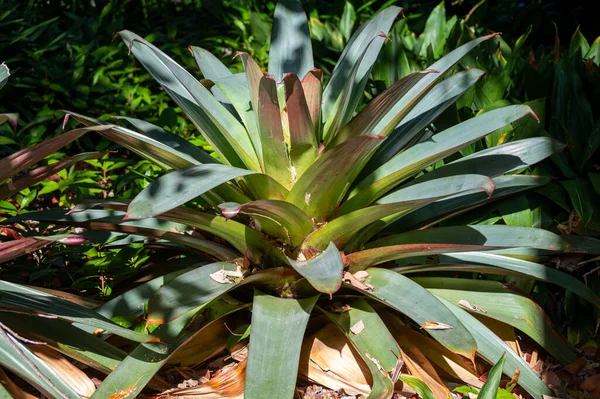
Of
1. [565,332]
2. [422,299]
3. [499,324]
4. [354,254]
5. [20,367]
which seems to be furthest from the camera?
[565,332]

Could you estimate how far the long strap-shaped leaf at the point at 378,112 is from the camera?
2.30 metres

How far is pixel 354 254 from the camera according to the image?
2.46 m

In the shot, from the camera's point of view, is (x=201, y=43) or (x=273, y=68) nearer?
(x=273, y=68)

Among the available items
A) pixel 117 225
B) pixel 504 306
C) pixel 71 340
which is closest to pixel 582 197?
pixel 504 306

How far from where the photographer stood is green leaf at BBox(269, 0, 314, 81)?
110 inches

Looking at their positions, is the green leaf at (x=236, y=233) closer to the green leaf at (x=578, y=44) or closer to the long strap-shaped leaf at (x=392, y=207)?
the long strap-shaped leaf at (x=392, y=207)

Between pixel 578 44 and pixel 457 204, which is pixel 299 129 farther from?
pixel 578 44

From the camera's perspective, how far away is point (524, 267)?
2566mm

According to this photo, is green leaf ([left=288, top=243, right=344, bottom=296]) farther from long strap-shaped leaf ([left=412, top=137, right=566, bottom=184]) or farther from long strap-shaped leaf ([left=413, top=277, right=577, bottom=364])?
long strap-shaped leaf ([left=412, top=137, right=566, bottom=184])

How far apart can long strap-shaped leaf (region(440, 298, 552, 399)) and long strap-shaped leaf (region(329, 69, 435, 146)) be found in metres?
0.70

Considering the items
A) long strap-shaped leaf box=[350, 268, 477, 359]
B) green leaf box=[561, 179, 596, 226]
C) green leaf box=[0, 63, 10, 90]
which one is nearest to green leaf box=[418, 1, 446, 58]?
green leaf box=[561, 179, 596, 226]

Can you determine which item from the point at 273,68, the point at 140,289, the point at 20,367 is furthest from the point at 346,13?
the point at 20,367

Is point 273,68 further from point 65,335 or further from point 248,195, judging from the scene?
point 65,335

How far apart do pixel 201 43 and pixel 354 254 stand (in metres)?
3.42
